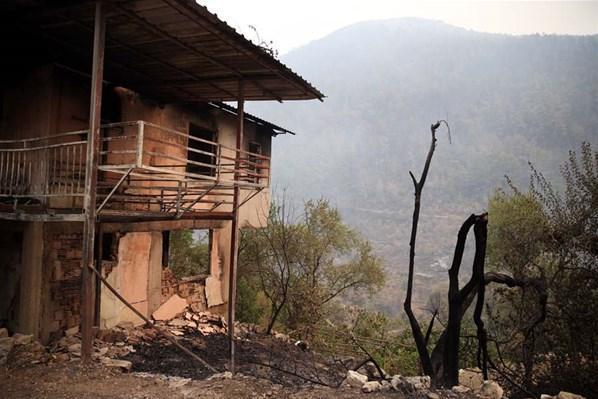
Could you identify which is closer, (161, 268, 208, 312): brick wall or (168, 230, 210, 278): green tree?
(161, 268, 208, 312): brick wall

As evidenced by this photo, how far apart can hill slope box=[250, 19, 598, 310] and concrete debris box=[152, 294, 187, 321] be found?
44.5 meters

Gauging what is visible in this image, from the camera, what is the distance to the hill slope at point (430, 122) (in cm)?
9294

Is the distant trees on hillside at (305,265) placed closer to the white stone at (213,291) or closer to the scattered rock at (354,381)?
the white stone at (213,291)

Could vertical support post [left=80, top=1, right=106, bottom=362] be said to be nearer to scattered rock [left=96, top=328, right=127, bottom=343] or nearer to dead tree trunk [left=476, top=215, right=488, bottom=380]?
scattered rock [left=96, top=328, right=127, bottom=343]

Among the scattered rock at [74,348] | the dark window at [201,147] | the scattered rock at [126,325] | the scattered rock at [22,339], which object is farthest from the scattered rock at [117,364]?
the dark window at [201,147]

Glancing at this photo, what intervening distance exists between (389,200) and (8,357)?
102499 millimetres

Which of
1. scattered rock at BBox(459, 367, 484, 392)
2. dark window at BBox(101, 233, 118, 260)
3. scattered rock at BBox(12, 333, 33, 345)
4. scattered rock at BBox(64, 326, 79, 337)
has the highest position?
dark window at BBox(101, 233, 118, 260)

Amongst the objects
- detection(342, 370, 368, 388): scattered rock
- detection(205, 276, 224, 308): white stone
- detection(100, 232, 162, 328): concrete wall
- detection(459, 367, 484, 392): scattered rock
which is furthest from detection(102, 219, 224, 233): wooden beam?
detection(459, 367, 484, 392): scattered rock

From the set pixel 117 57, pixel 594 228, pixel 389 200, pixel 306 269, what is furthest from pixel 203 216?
pixel 389 200

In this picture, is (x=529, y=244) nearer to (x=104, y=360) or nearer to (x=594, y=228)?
(x=594, y=228)

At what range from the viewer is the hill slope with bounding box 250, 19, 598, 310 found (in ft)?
305

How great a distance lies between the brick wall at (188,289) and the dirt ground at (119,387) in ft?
19.2

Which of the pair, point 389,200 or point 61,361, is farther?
point 389,200

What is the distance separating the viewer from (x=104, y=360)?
24.6 ft
